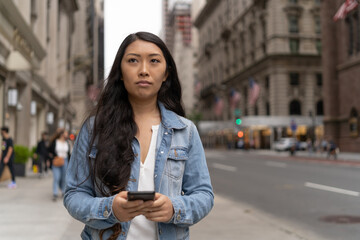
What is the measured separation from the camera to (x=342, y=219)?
801cm

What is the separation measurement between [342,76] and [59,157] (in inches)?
1215

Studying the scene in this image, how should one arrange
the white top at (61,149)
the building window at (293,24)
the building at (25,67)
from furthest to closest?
the building window at (293,24)
the building at (25,67)
the white top at (61,149)

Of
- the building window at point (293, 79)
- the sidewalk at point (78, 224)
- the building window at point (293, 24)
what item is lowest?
the sidewalk at point (78, 224)

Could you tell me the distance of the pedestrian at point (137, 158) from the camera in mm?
1945

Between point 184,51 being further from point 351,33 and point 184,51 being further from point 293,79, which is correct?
point 351,33

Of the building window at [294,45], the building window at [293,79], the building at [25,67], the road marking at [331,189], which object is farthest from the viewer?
the building window at [294,45]

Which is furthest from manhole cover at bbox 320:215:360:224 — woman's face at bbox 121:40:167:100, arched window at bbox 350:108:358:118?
arched window at bbox 350:108:358:118

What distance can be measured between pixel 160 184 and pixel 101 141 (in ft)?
1.16

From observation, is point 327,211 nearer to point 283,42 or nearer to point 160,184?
point 160,184

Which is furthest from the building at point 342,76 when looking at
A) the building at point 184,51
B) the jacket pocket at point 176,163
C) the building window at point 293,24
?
the building at point 184,51

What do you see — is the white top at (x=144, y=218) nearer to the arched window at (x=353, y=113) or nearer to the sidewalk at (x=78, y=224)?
the sidewalk at (x=78, y=224)

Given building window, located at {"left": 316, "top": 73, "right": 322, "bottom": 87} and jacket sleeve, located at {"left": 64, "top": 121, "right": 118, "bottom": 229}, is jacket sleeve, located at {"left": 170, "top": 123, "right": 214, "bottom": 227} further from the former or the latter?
building window, located at {"left": 316, "top": 73, "right": 322, "bottom": 87}

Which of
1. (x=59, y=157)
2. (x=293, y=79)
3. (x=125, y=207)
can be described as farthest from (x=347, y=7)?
(x=293, y=79)

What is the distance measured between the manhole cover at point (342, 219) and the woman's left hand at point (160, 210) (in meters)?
6.78
